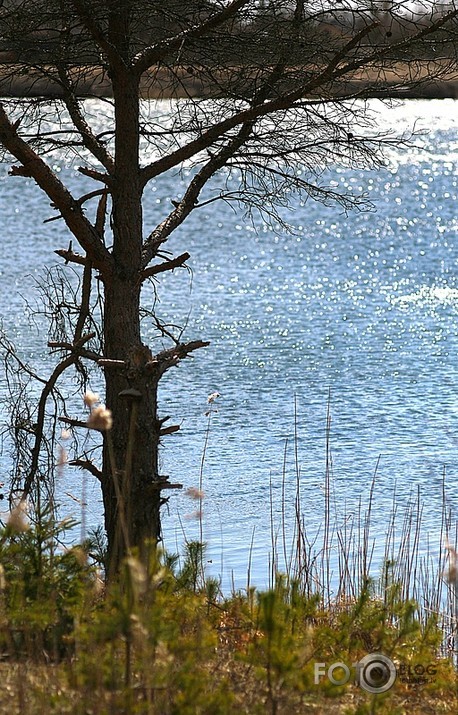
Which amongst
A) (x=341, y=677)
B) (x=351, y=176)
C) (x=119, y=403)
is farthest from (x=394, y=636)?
(x=351, y=176)

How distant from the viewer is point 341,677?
10.7 ft

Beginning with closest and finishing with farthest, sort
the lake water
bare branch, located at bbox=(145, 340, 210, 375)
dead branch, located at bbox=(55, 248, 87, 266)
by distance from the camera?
bare branch, located at bbox=(145, 340, 210, 375), dead branch, located at bbox=(55, 248, 87, 266), the lake water

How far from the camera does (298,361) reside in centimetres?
1113

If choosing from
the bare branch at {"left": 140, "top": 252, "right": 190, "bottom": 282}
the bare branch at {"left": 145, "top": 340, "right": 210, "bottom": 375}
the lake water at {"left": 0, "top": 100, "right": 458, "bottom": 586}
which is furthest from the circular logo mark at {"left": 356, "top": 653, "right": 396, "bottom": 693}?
the lake water at {"left": 0, "top": 100, "right": 458, "bottom": 586}

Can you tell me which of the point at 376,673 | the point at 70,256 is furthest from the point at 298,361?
the point at 376,673

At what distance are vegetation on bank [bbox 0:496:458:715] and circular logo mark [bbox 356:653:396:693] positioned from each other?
0.07 ft

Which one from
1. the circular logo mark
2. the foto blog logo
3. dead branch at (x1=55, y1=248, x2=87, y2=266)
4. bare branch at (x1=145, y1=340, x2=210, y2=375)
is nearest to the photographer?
the foto blog logo

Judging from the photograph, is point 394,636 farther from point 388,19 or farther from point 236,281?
point 236,281

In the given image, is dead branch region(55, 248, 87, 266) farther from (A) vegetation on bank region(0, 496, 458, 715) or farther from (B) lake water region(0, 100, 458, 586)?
(B) lake water region(0, 100, 458, 586)

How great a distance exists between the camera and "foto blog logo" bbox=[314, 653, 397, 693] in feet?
10.7

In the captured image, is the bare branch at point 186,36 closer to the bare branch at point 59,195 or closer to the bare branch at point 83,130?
the bare branch at point 83,130

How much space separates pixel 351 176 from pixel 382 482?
1945 cm

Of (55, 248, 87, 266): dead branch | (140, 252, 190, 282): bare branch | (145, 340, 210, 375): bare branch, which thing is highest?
(55, 248, 87, 266): dead branch

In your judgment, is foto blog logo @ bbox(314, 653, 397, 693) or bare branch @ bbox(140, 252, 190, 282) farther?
bare branch @ bbox(140, 252, 190, 282)
